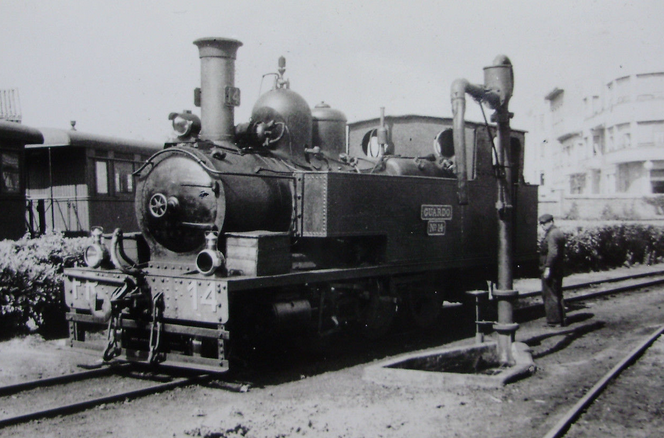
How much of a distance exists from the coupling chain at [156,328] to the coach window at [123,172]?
9702 mm

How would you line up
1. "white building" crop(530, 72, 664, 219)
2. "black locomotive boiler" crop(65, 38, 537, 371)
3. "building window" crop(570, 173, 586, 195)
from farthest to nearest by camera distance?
"building window" crop(570, 173, 586, 195)
"white building" crop(530, 72, 664, 219)
"black locomotive boiler" crop(65, 38, 537, 371)

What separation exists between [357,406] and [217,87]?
11.6 feet

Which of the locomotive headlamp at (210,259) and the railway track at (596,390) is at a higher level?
the locomotive headlamp at (210,259)

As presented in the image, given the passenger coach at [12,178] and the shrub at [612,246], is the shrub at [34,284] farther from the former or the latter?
the shrub at [612,246]

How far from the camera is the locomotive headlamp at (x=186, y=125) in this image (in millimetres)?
6992

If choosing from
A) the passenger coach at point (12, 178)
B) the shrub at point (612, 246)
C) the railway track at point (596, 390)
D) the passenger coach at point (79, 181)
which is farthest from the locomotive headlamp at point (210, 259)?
the shrub at point (612, 246)

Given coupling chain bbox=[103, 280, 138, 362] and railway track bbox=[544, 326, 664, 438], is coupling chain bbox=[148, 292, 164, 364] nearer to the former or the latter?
coupling chain bbox=[103, 280, 138, 362]

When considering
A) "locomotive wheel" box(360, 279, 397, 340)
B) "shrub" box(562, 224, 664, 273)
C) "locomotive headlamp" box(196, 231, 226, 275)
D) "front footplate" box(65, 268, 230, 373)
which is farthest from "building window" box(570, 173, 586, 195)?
"locomotive headlamp" box(196, 231, 226, 275)

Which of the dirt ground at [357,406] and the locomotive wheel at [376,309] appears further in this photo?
the locomotive wheel at [376,309]

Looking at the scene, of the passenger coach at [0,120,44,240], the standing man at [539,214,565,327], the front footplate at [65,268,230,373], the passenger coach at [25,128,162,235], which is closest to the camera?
the front footplate at [65,268,230,373]

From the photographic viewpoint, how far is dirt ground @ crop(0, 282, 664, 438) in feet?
15.3

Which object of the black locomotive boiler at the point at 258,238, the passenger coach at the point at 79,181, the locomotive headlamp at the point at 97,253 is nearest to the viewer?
the black locomotive boiler at the point at 258,238

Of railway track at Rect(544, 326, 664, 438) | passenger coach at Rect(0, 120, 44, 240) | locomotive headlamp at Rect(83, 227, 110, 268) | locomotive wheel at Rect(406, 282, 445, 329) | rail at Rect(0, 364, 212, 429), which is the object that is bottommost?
railway track at Rect(544, 326, 664, 438)

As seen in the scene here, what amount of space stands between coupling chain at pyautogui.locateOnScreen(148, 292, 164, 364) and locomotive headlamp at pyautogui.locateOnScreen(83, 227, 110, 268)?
3.66 feet
